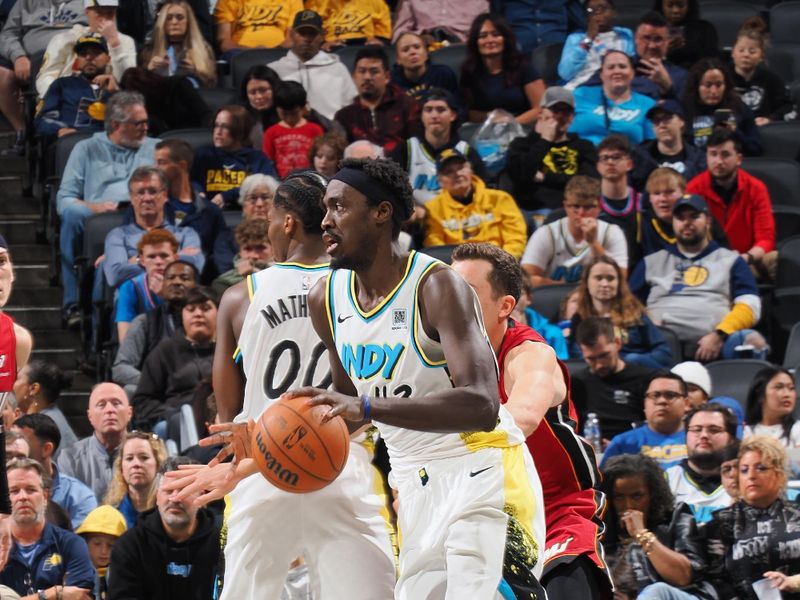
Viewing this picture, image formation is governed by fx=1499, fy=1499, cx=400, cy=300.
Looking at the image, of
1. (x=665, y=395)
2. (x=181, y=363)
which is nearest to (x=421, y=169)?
(x=181, y=363)

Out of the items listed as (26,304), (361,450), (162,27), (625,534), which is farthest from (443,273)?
(162,27)

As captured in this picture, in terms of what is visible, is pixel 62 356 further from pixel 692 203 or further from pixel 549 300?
pixel 692 203

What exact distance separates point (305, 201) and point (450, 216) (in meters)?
5.42

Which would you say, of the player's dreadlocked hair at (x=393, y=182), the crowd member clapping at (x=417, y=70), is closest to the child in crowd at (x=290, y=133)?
the crowd member clapping at (x=417, y=70)

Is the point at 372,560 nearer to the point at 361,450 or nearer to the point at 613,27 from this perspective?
the point at 361,450

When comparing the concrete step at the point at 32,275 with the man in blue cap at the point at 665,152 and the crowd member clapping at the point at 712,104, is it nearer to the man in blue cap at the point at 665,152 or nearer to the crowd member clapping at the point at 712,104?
the man in blue cap at the point at 665,152

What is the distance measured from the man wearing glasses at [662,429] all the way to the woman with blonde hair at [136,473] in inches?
104

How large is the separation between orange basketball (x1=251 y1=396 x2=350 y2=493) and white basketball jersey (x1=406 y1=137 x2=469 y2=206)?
7.18 meters

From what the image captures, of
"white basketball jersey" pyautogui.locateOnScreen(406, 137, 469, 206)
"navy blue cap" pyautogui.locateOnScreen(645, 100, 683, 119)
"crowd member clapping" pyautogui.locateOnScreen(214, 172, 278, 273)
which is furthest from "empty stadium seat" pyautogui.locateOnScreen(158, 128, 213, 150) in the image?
"navy blue cap" pyautogui.locateOnScreen(645, 100, 683, 119)

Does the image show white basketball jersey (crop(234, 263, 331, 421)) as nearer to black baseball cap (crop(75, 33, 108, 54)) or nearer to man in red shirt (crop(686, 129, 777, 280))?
man in red shirt (crop(686, 129, 777, 280))

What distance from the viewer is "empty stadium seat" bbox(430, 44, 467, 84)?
13391 mm

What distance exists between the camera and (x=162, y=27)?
12.7 metres

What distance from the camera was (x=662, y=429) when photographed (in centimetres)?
908

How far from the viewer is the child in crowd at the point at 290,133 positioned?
12.0 meters
